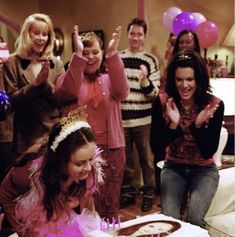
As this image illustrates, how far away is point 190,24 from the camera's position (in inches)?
117

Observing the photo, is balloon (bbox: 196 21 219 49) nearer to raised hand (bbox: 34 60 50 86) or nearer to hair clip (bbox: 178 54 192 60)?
hair clip (bbox: 178 54 192 60)

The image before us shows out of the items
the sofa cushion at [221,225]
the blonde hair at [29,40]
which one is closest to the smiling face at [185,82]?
the sofa cushion at [221,225]

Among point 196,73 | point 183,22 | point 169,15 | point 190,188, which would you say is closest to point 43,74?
point 196,73

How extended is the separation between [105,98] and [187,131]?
0.46m

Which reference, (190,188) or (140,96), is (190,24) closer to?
(140,96)

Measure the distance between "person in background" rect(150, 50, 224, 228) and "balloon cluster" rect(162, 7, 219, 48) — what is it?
128cm

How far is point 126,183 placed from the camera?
9.92 feet

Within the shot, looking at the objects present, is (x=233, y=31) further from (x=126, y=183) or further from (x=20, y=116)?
(x=20, y=116)

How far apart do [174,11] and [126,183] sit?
141cm

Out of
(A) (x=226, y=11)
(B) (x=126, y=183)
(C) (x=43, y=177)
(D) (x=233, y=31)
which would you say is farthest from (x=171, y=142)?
(A) (x=226, y=11)

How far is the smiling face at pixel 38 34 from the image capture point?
1.94 meters

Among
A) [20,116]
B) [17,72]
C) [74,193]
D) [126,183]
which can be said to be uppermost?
[17,72]

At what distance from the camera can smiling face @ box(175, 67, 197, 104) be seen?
5.64ft

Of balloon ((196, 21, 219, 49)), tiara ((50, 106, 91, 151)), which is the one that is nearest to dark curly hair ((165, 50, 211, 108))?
A: tiara ((50, 106, 91, 151))
